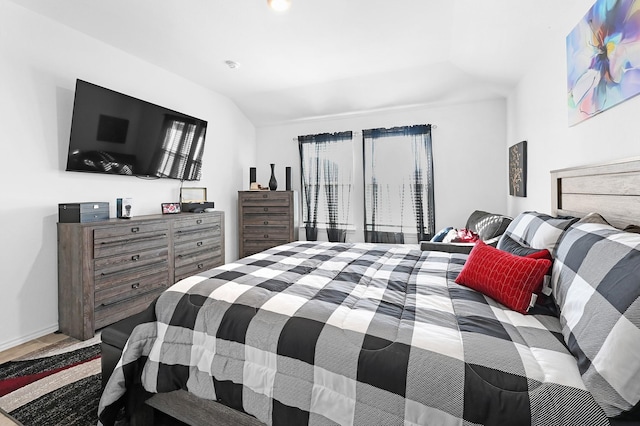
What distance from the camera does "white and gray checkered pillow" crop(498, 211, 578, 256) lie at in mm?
1405

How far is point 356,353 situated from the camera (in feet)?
3.15

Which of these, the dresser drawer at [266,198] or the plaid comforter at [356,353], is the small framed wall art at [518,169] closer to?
the plaid comforter at [356,353]

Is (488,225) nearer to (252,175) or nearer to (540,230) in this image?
(540,230)

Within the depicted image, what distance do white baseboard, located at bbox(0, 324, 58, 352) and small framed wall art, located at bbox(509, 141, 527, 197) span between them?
460 cm

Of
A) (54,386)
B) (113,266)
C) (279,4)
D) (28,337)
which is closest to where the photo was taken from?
(54,386)

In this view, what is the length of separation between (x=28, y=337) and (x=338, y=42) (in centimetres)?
379

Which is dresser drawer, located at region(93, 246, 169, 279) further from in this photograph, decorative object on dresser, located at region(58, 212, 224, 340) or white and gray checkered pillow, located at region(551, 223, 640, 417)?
white and gray checkered pillow, located at region(551, 223, 640, 417)

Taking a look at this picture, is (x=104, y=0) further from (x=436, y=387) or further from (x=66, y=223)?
(x=436, y=387)

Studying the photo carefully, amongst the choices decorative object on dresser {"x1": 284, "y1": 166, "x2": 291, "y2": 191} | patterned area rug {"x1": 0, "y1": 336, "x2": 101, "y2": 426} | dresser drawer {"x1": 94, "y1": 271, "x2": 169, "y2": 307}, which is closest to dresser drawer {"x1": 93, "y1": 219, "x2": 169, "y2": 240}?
dresser drawer {"x1": 94, "y1": 271, "x2": 169, "y2": 307}

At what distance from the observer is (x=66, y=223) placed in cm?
245

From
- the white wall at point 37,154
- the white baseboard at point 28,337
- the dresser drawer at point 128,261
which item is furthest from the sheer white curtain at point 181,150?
the white baseboard at point 28,337

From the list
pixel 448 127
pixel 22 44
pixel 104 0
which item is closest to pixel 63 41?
pixel 22 44

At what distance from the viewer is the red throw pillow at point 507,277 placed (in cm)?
120

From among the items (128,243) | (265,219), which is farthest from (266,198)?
(128,243)
